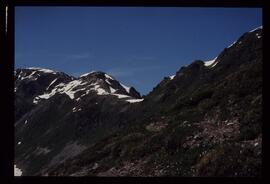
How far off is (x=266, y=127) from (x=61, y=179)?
162cm

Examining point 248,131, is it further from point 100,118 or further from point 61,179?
point 100,118

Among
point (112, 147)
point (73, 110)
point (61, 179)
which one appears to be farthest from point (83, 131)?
point (61, 179)

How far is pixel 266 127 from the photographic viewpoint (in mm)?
3914

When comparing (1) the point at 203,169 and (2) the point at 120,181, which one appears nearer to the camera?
(2) the point at 120,181

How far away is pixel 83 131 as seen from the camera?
154250 mm

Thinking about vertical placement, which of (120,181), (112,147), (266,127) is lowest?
(120,181)

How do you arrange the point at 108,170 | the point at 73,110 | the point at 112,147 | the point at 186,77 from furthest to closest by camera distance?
the point at 73,110, the point at 186,77, the point at 112,147, the point at 108,170

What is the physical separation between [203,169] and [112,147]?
10455 mm

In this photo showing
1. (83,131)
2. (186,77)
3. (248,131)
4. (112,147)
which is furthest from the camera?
(83,131)

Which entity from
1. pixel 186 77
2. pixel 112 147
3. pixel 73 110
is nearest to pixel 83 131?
pixel 73 110

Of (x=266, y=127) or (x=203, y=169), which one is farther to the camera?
(x=203, y=169)
